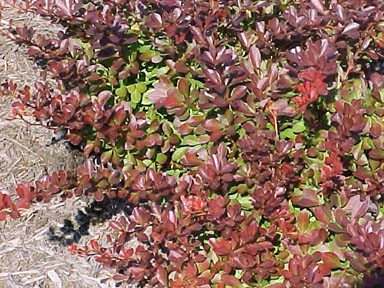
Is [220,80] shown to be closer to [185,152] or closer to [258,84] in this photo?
[258,84]

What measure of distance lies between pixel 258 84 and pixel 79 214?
1.34m

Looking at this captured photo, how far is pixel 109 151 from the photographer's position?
2666 mm

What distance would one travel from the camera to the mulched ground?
3.11 m

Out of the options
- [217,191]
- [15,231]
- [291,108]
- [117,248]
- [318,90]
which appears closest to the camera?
[318,90]

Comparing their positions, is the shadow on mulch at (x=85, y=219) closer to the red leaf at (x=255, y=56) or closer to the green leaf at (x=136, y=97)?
the green leaf at (x=136, y=97)

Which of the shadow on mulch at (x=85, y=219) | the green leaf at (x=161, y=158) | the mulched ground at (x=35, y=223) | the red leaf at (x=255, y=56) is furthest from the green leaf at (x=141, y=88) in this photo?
the mulched ground at (x=35, y=223)

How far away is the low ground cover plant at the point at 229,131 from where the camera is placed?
2275mm

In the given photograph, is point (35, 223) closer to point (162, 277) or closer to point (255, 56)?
point (162, 277)

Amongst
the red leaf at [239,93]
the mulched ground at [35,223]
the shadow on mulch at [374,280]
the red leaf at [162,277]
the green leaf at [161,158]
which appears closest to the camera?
the shadow on mulch at [374,280]

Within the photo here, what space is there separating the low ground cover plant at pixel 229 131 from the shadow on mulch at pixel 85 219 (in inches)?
24.7

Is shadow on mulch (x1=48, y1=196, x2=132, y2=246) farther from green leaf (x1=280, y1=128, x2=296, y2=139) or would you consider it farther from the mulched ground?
green leaf (x1=280, y1=128, x2=296, y2=139)

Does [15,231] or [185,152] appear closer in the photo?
[185,152]

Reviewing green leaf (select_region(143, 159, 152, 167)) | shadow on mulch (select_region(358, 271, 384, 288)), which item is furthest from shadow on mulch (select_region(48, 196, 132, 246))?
shadow on mulch (select_region(358, 271, 384, 288))

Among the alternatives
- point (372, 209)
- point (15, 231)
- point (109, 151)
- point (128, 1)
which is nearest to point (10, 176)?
point (15, 231)
